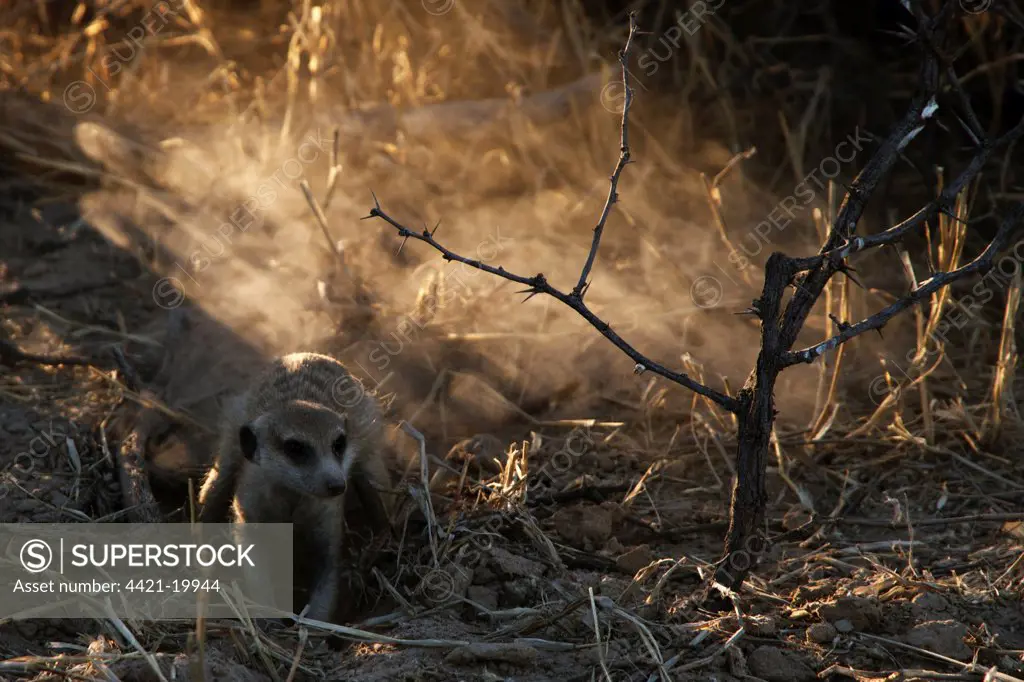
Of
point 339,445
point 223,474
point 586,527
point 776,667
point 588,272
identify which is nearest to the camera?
point 588,272

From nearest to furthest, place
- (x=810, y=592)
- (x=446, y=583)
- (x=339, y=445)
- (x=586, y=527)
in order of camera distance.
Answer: (x=810, y=592)
(x=446, y=583)
(x=586, y=527)
(x=339, y=445)

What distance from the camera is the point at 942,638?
3.12 metres

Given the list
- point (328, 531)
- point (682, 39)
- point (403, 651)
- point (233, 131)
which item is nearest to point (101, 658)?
point (403, 651)

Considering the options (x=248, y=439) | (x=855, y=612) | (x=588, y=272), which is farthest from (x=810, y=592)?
(x=248, y=439)

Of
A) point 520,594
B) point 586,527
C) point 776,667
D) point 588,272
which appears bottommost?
point 776,667

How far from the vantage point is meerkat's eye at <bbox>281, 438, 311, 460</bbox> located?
168 inches

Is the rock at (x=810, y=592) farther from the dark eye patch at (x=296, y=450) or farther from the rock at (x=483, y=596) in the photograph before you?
the dark eye patch at (x=296, y=450)

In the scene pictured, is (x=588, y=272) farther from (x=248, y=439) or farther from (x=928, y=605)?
(x=248, y=439)

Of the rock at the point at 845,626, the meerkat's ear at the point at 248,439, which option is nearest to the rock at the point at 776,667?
the rock at the point at 845,626

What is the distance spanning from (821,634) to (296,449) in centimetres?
217

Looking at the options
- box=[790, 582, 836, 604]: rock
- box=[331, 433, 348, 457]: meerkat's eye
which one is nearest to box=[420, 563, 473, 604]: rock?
box=[331, 433, 348, 457]: meerkat's eye

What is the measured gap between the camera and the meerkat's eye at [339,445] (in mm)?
4348

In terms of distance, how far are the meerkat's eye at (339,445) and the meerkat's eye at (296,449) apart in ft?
0.37

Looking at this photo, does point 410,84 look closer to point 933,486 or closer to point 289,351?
point 289,351
